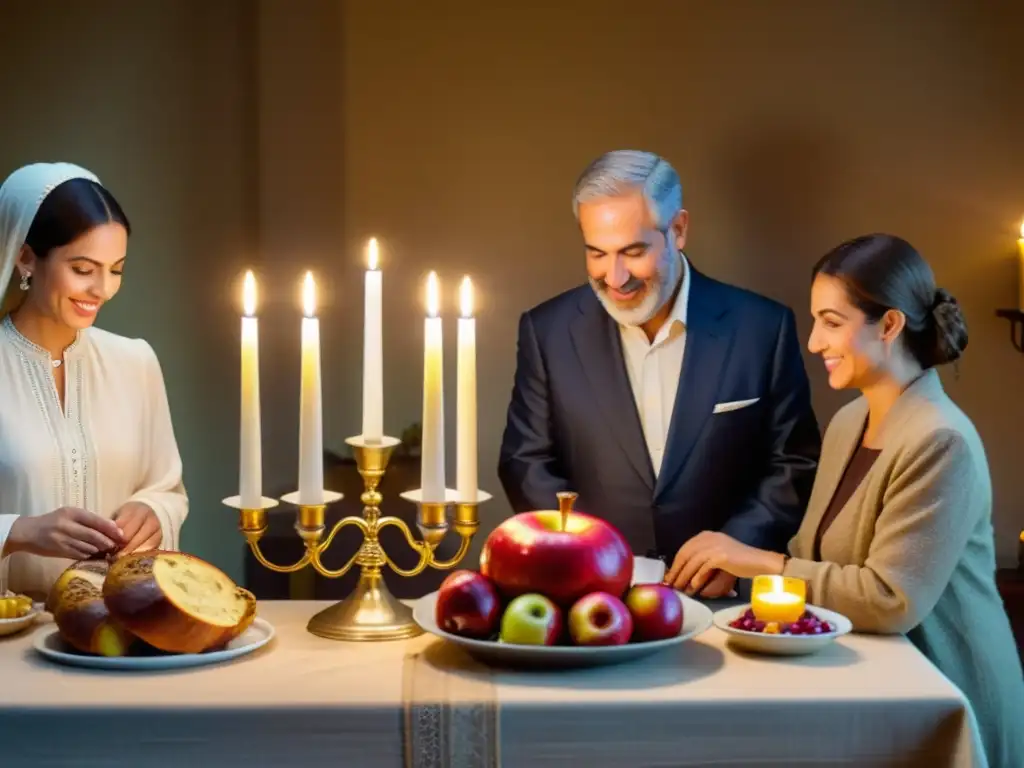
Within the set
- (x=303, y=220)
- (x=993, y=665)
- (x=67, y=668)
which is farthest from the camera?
(x=303, y=220)

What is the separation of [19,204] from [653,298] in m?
1.23

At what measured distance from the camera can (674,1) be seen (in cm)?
381

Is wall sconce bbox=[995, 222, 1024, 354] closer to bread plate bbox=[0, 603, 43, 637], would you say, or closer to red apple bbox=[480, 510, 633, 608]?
red apple bbox=[480, 510, 633, 608]

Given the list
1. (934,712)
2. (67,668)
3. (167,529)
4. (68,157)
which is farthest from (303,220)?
(934,712)

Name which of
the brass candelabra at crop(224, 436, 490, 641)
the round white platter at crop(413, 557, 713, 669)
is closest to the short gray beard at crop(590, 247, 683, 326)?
the brass candelabra at crop(224, 436, 490, 641)

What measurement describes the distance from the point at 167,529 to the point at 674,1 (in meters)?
2.16

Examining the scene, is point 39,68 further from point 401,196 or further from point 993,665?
point 993,665

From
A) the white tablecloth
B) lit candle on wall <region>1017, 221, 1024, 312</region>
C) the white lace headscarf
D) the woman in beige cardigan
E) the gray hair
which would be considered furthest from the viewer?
lit candle on wall <region>1017, 221, 1024, 312</region>

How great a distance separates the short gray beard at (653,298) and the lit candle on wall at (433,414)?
0.94 m

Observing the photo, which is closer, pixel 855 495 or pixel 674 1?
pixel 855 495

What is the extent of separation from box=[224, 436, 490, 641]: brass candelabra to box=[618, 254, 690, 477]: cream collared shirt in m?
0.94

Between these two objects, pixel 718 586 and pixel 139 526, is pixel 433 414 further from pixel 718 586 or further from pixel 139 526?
pixel 139 526

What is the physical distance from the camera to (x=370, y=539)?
2078mm

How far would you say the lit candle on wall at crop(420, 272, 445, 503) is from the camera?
1.93 meters
